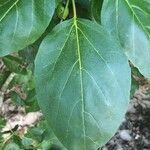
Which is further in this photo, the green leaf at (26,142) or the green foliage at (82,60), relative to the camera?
the green leaf at (26,142)

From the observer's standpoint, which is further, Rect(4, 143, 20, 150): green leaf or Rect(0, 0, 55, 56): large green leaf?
Rect(4, 143, 20, 150): green leaf

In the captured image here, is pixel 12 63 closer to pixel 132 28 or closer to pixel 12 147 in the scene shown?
pixel 12 147

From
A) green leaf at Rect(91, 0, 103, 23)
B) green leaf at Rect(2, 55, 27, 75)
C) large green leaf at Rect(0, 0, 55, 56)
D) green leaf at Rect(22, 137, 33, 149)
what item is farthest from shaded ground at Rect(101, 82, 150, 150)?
large green leaf at Rect(0, 0, 55, 56)

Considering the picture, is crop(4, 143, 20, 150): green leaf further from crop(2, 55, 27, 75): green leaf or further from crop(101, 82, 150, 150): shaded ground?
crop(101, 82, 150, 150): shaded ground

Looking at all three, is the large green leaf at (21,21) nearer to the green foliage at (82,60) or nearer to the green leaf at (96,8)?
the green foliage at (82,60)

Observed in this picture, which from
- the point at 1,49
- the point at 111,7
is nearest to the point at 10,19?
the point at 1,49

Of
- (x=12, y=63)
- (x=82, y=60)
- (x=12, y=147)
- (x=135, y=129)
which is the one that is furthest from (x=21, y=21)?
(x=135, y=129)

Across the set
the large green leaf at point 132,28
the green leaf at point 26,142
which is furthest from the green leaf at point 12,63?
the large green leaf at point 132,28
